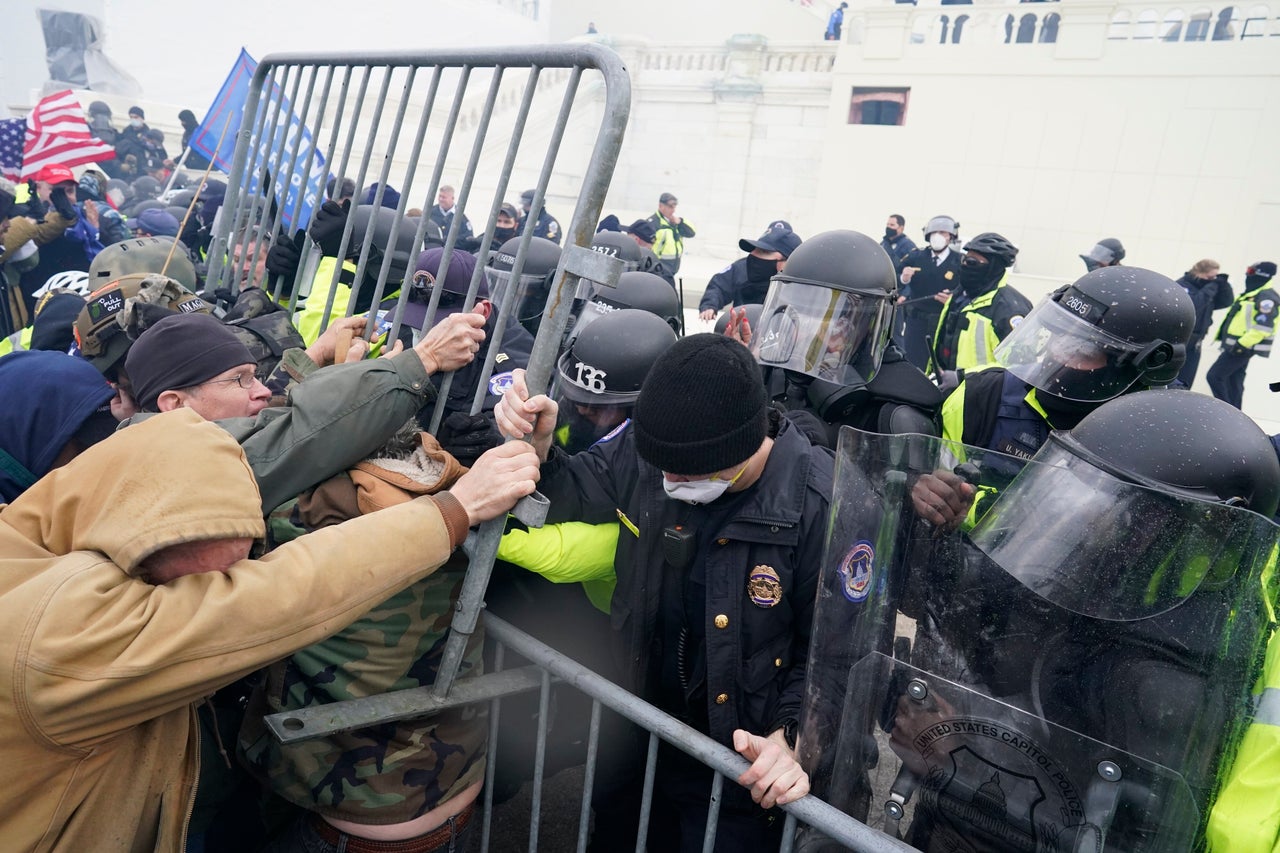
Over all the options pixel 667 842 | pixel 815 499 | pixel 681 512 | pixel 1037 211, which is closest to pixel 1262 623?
pixel 815 499

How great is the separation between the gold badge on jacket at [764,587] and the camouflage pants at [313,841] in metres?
0.98

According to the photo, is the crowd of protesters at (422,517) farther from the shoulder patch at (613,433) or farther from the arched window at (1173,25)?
the arched window at (1173,25)

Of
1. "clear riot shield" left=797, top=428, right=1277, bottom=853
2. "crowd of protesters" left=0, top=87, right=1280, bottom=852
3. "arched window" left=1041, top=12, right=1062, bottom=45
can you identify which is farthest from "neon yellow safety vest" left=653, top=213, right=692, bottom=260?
"arched window" left=1041, top=12, right=1062, bottom=45

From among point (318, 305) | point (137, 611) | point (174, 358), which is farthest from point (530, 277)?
point (137, 611)

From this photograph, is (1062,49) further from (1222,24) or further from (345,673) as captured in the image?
(345,673)

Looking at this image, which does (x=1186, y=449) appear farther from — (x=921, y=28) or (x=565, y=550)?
(x=921, y=28)

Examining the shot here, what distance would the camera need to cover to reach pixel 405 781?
2023 mm

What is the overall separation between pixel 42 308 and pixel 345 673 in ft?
9.48

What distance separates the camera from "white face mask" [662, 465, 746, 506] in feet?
6.68

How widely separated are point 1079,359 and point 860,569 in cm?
157

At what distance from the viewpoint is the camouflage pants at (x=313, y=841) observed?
6.79 ft

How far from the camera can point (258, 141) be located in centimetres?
387

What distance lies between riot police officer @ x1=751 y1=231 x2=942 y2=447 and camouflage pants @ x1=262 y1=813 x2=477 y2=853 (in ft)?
6.14

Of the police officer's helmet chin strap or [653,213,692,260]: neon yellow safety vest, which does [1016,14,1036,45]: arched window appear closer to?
[653,213,692,260]: neon yellow safety vest
